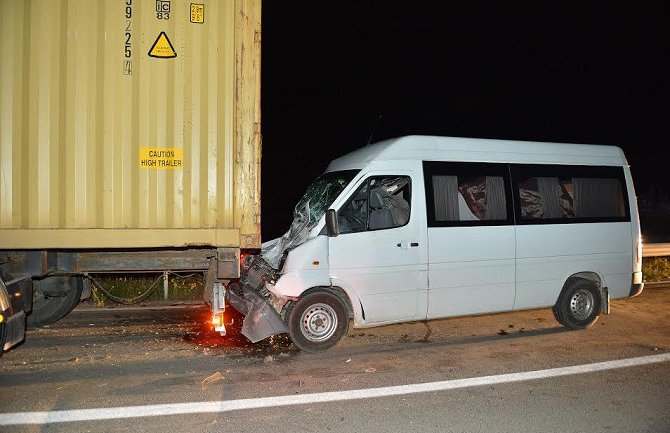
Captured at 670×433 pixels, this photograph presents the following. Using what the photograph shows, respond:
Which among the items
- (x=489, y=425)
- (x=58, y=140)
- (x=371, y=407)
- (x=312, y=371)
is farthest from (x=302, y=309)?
(x=58, y=140)

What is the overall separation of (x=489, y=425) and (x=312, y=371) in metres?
2.06

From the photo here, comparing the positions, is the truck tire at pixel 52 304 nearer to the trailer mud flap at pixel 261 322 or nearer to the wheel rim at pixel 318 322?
the trailer mud flap at pixel 261 322

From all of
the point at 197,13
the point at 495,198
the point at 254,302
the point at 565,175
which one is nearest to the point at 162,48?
the point at 197,13

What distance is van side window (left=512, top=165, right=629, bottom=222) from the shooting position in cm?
767

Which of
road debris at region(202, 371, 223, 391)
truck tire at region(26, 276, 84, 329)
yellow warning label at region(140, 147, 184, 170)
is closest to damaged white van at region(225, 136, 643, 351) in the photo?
road debris at region(202, 371, 223, 391)

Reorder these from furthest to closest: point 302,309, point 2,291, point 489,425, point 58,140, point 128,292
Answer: point 128,292, point 302,309, point 58,140, point 2,291, point 489,425

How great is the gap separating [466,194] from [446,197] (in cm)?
36

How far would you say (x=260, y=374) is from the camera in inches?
232

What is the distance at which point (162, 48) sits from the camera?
19.3 ft

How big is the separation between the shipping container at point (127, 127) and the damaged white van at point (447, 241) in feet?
3.39

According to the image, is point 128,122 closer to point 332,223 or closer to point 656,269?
point 332,223

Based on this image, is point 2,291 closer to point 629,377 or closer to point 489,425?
point 489,425

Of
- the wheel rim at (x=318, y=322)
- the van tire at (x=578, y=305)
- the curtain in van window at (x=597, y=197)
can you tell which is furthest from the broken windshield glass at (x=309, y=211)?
the van tire at (x=578, y=305)

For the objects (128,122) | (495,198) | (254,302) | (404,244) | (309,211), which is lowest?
(254,302)
